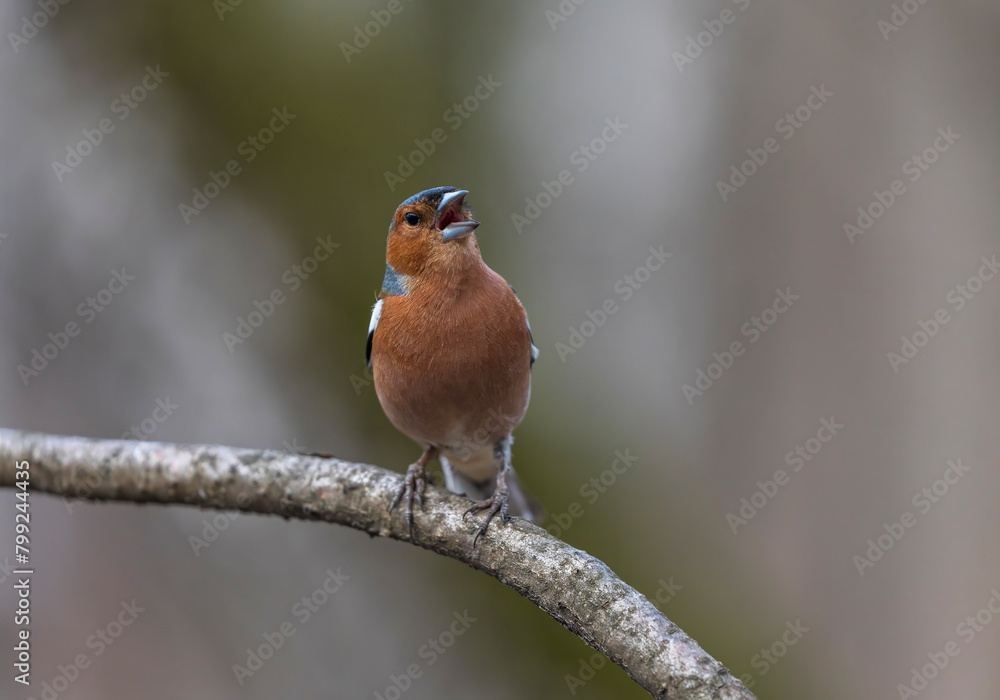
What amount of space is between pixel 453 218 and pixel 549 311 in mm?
2521

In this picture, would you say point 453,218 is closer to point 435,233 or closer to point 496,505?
point 435,233

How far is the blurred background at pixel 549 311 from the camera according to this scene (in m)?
5.10

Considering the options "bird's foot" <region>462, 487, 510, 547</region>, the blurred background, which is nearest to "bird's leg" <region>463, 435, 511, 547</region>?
"bird's foot" <region>462, 487, 510, 547</region>

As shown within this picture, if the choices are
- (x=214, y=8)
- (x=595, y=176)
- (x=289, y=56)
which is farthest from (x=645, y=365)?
(x=214, y=8)

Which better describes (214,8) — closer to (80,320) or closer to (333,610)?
(80,320)

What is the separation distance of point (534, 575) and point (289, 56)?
4.07 metres

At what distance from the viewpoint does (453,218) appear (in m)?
3.50

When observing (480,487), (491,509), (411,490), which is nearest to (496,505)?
(491,509)

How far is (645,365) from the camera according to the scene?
6.97 metres

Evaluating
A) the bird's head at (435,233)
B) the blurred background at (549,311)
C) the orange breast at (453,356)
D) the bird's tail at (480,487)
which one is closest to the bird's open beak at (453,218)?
the bird's head at (435,233)

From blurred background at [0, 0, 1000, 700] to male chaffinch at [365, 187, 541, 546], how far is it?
1.50 m

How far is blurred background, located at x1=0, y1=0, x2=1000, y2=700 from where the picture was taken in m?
5.10

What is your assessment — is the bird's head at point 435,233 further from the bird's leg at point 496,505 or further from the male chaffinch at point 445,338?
the bird's leg at point 496,505

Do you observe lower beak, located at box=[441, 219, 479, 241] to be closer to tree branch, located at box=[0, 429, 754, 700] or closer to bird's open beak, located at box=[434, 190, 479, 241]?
bird's open beak, located at box=[434, 190, 479, 241]
